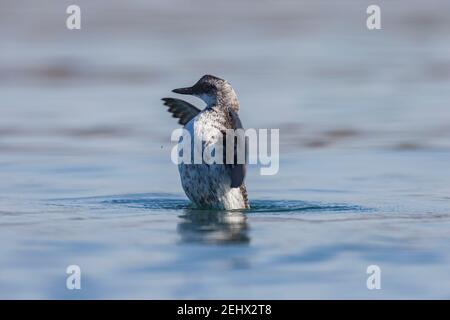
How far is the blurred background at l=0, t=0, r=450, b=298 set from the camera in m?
9.46

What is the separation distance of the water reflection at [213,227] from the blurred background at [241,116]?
5 centimetres

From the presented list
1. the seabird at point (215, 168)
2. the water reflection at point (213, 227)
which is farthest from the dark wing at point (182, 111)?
→ the water reflection at point (213, 227)

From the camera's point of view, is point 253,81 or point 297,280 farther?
point 253,81

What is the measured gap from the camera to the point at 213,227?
1012 cm

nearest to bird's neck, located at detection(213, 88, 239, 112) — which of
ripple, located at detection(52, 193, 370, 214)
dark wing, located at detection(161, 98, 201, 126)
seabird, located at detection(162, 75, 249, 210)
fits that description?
seabird, located at detection(162, 75, 249, 210)

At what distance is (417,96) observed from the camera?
17078mm

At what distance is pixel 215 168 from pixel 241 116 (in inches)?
197

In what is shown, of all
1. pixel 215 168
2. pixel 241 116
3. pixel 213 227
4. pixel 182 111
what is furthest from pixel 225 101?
pixel 241 116

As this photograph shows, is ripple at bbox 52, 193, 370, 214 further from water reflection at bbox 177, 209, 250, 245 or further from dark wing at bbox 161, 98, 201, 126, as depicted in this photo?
dark wing at bbox 161, 98, 201, 126

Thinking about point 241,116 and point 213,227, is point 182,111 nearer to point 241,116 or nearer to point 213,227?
point 213,227

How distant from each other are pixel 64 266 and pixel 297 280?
1503 millimetres

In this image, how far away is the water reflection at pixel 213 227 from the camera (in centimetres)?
955
